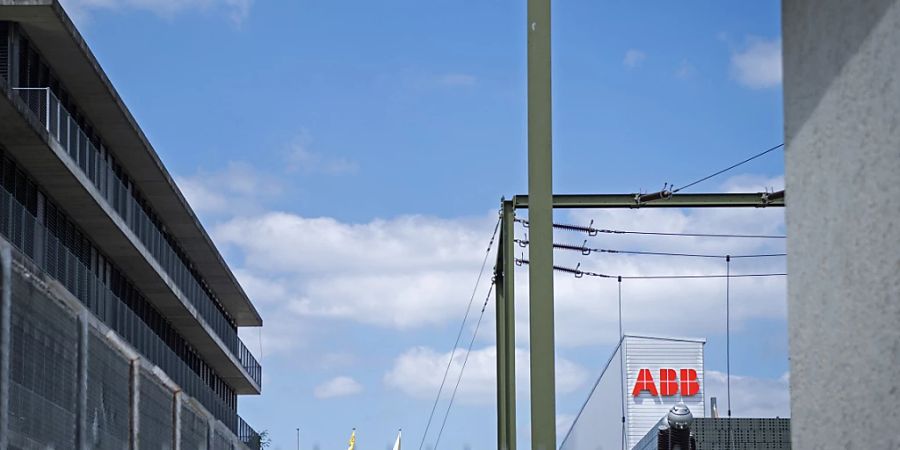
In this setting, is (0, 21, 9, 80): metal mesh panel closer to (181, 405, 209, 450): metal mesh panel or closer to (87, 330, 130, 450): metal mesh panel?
(181, 405, 209, 450): metal mesh panel

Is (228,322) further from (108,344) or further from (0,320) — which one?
(0,320)

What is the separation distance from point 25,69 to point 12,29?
6.19 ft

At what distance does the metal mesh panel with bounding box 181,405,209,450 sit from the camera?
93.7 ft

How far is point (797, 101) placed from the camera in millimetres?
4070

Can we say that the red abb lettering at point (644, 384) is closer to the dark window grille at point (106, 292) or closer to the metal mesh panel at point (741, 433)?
the dark window grille at point (106, 292)

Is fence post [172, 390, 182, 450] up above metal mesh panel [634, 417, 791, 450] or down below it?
below

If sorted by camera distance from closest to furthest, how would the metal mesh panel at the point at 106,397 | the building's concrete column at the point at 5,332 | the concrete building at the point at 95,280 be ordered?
the building's concrete column at the point at 5,332 → the concrete building at the point at 95,280 → the metal mesh panel at the point at 106,397

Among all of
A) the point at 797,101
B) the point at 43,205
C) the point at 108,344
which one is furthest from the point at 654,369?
the point at 797,101

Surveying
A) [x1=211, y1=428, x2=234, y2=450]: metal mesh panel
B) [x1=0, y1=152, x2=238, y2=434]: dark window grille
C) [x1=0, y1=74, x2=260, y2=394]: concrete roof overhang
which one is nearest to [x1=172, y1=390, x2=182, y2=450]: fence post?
[x1=211, y1=428, x2=234, y2=450]: metal mesh panel

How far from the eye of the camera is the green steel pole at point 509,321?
126 feet

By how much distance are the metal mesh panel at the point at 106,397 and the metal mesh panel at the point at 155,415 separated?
46.1 inches

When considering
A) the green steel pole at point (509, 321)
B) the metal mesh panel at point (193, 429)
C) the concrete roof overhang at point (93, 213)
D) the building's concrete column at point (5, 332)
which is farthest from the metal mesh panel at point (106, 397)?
the green steel pole at point (509, 321)

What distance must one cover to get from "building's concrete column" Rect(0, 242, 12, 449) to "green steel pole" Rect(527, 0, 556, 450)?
5.58m

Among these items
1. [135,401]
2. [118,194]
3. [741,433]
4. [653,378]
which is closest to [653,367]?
[653,378]
